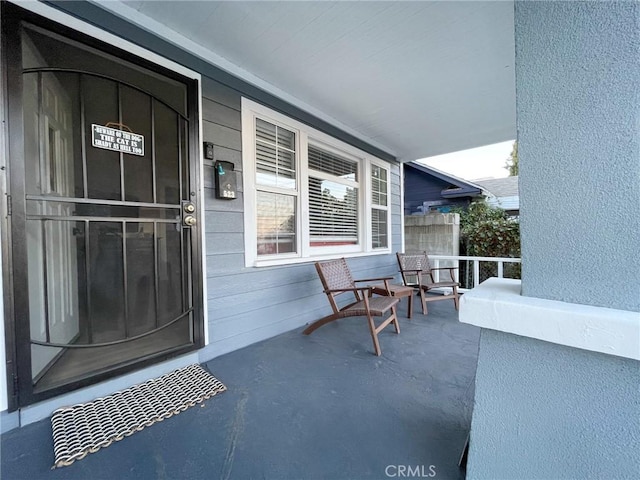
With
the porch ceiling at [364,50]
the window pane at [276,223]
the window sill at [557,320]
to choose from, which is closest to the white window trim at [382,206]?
the porch ceiling at [364,50]

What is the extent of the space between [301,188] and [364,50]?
139 cm

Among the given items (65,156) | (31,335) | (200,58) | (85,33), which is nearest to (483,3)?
(200,58)

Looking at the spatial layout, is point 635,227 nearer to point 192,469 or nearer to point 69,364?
point 192,469

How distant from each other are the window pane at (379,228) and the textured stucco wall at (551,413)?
3.39 metres

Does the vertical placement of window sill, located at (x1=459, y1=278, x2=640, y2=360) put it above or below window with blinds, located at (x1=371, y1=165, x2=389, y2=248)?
below

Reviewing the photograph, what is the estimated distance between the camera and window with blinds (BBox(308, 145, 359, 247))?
3.37 meters

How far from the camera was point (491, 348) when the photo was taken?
0.97 meters

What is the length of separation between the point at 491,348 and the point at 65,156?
2.52 meters

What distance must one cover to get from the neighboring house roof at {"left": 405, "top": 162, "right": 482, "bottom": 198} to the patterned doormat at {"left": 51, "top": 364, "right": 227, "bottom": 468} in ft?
23.8

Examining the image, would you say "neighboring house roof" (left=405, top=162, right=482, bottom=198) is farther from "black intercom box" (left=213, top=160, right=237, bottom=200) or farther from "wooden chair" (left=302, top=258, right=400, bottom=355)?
"black intercom box" (left=213, top=160, right=237, bottom=200)

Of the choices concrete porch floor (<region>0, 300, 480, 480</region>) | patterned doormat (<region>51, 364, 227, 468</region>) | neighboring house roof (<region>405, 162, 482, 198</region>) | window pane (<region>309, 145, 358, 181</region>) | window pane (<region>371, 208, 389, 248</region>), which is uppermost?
neighboring house roof (<region>405, 162, 482, 198</region>)

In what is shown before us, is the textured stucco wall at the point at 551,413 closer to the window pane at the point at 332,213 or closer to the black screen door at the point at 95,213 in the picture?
the black screen door at the point at 95,213

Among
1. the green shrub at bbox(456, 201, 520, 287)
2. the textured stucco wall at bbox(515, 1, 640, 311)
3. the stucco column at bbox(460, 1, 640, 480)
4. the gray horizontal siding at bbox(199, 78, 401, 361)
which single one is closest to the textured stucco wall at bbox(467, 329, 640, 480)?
the stucco column at bbox(460, 1, 640, 480)

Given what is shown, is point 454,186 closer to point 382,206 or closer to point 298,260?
point 382,206
